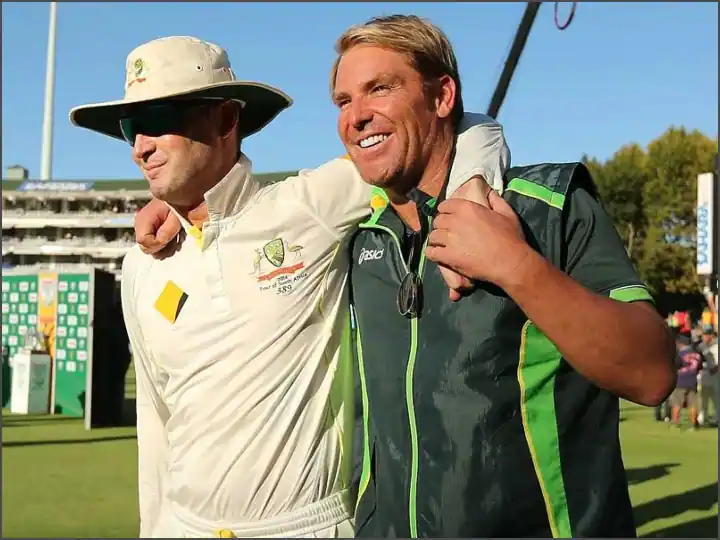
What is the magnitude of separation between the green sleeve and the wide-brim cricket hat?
3.43 ft

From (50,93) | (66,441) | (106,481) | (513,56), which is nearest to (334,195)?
(513,56)

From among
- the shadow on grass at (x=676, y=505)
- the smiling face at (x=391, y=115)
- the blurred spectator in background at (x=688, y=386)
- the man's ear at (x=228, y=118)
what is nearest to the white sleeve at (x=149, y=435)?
the man's ear at (x=228, y=118)

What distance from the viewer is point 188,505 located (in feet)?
7.45

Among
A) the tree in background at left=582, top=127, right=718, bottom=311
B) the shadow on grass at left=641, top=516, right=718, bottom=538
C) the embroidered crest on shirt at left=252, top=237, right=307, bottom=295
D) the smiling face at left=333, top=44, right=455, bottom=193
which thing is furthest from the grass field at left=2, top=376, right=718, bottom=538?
the tree in background at left=582, top=127, right=718, bottom=311

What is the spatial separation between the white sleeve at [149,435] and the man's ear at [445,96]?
111 centimetres

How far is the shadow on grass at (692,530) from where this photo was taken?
683 centimetres

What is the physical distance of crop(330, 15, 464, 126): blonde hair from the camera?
6.24 feet

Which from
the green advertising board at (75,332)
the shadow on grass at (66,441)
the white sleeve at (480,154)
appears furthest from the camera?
the green advertising board at (75,332)

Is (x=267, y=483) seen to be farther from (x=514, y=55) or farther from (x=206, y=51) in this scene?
(x=514, y=55)

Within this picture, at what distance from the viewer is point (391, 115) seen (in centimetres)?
189

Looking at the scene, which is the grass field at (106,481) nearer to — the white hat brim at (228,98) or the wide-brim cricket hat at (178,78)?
the white hat brim at (228,98)

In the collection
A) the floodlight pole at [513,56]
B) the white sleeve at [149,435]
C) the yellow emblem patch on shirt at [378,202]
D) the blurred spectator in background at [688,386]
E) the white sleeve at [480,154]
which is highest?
the floodlight pole at [513,56]

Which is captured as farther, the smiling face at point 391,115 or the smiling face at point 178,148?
the smiling face at point 178,148

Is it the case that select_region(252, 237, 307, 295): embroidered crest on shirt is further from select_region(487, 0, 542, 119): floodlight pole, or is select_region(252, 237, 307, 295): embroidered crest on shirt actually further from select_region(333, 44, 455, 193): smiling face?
select_region(487, 0, 542, 119): floodlight pole
